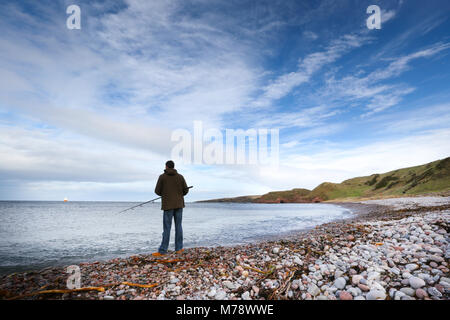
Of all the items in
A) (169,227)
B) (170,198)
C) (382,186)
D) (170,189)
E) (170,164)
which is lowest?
(382,186)

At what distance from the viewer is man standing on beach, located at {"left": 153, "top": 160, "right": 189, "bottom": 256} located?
875 centimetres

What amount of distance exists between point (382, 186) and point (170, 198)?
120819 millimetres

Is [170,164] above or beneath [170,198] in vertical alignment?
above

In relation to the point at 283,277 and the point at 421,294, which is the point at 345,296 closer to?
the point at 421,294

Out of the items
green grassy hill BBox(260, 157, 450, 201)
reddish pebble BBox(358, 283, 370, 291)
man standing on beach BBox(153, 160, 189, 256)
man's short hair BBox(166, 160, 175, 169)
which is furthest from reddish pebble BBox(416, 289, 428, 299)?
green grassy hill BBox(260, 157, 450, 201)

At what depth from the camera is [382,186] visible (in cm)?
10269

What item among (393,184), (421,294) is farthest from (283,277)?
(393,184)

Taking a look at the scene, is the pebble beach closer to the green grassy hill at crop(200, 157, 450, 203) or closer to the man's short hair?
the man's short hair

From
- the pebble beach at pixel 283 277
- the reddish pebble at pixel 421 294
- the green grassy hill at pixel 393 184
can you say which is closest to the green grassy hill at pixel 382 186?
the green grassy hill at pixel 393 184

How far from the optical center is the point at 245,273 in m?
5.88

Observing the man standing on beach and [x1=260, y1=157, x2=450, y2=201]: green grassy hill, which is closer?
the man standing on beach
